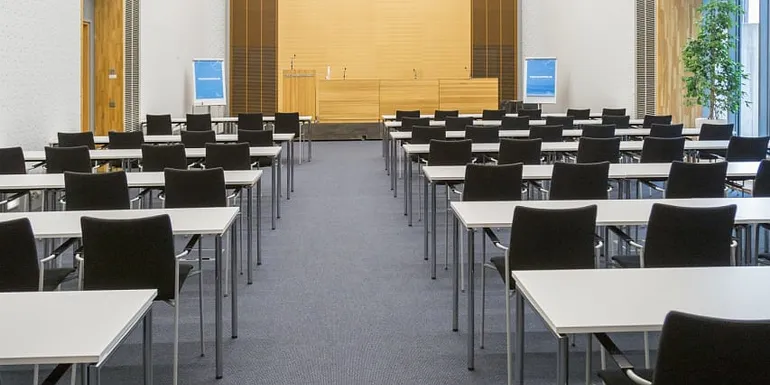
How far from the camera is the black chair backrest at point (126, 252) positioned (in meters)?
3.46

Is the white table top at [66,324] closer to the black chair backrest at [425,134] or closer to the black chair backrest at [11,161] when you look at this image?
the black chair backrest at [11,161]

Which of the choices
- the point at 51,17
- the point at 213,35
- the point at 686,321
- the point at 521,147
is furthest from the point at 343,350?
the point at 213,35

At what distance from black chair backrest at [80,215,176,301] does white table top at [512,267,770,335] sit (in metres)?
1.66

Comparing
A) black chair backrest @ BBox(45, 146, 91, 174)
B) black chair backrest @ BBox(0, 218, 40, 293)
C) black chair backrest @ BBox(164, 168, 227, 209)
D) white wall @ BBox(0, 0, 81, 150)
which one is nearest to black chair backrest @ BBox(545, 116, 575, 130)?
white wall @ BBox(0, 0, 81, 150)

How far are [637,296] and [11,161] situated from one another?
214 inches

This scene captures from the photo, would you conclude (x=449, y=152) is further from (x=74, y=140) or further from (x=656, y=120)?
(x=656, y=120)

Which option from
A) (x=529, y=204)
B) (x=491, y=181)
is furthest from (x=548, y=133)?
(x=529, y=204)

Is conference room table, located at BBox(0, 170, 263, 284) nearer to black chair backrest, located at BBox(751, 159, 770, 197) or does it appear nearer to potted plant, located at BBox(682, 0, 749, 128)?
black chair backrest, located at BBox(751, 159, 770, 197)

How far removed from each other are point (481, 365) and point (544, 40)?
15.2 metres

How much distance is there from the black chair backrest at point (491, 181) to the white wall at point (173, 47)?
27.9ft

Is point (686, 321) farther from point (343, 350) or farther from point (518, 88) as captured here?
point (518, 88)

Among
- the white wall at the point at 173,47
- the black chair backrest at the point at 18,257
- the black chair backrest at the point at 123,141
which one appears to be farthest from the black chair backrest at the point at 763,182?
the white wall at the point at 173,47

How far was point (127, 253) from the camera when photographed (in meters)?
3.50

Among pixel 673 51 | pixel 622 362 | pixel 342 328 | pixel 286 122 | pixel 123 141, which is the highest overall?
pixel 673 51
